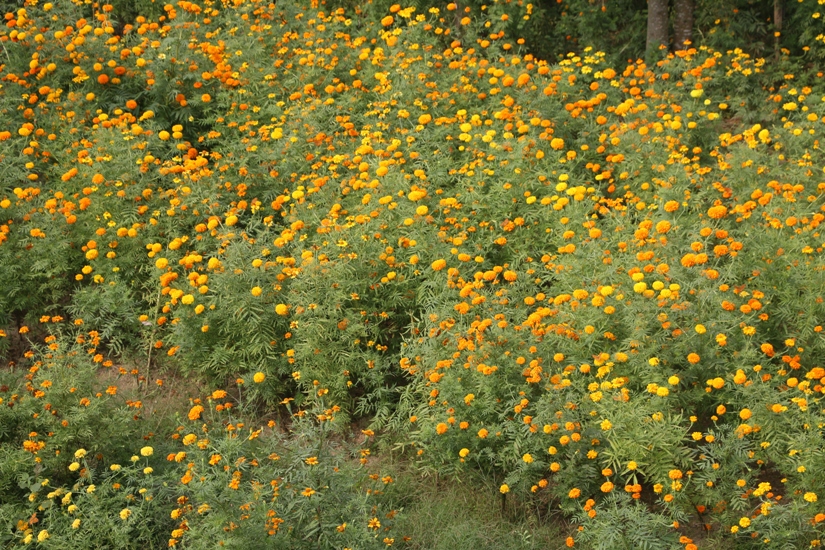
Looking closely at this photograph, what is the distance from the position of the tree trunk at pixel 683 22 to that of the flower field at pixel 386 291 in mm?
623

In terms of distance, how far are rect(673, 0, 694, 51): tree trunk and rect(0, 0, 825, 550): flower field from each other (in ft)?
2.04

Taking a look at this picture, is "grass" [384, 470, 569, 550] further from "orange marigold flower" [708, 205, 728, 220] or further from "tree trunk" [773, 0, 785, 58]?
"tree trunk" [773, 0, 785, 58]

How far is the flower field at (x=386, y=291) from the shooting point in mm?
4316

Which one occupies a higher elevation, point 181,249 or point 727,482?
point 181,249

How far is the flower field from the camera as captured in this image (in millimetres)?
4316

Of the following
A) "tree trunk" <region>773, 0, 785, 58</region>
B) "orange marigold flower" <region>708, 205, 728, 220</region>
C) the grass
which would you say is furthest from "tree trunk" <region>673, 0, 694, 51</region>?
the grass

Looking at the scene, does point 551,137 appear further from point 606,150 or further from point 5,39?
point 5,39

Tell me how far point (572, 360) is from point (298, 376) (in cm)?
158

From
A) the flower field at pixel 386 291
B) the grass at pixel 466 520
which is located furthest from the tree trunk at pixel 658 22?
the grass at pixel 466 520

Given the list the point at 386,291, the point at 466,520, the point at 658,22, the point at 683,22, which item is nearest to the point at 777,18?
the point at 683,22

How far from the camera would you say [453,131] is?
23.8ft

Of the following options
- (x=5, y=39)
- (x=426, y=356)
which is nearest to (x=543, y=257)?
(x=426, y=356)

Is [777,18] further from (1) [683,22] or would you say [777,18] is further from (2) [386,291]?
(2) [386,291]

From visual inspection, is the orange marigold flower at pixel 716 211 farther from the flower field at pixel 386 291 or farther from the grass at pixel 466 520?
the grass at pixel 466 520
